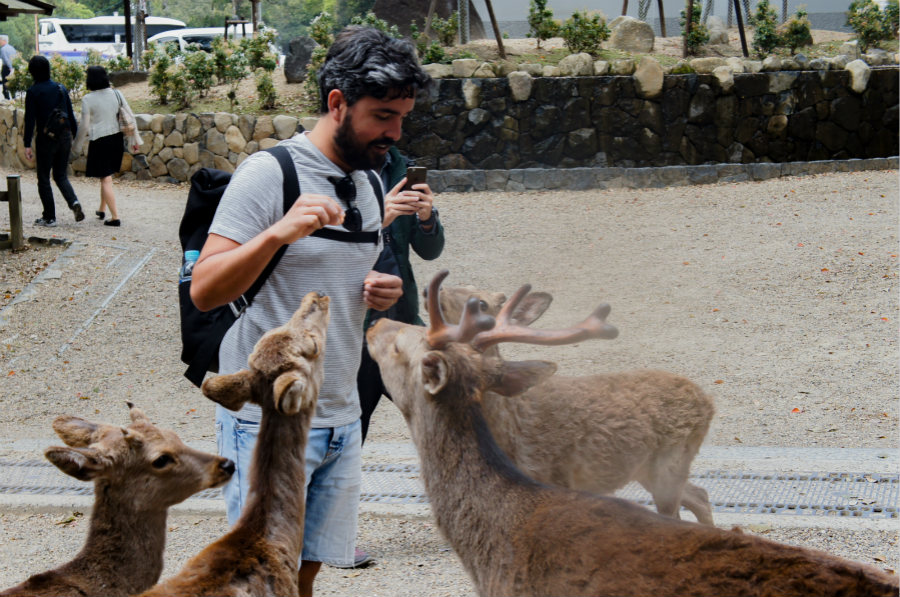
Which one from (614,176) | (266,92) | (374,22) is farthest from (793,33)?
(266,92)

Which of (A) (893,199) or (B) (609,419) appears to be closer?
(B) (609,419)

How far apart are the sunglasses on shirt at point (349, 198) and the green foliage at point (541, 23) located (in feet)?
35.8

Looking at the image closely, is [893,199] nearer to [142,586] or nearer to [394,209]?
[394,209]

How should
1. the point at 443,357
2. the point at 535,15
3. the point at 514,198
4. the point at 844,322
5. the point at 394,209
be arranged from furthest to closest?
the point at 535,15, the point at 514,198, the point at 844,322, the point at 394,209, the point at 443,357

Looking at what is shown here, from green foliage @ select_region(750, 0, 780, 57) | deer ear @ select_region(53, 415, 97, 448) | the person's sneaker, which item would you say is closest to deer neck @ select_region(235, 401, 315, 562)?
deer ear @ select_region(53, 415, 97, 448)

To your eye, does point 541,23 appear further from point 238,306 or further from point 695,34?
point 238,306

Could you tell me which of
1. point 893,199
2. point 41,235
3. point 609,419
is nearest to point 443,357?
point 609,419

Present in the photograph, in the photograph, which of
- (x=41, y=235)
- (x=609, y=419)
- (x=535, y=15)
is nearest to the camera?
(x=609, y=419)

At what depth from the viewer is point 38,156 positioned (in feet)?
32.8

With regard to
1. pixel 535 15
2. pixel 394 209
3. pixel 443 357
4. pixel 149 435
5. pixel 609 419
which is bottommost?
pixel 609 419

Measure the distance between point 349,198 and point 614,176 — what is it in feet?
32.5

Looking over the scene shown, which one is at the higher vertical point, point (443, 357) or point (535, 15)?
point (535, 15)

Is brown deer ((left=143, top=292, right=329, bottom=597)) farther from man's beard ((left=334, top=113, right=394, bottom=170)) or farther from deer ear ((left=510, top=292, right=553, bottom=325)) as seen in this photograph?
deer ear ((left=510, top=292, right=553, bottom=325))

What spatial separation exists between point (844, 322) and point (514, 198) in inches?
202
